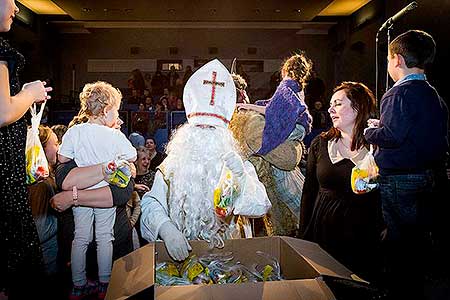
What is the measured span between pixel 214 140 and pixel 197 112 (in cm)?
12

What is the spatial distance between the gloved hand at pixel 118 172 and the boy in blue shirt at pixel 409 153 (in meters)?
1.17

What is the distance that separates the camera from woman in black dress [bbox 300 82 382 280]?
2012 mm

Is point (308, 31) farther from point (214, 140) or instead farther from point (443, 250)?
point (214, 140)

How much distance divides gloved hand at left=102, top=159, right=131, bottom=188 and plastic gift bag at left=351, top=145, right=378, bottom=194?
1.02 metres

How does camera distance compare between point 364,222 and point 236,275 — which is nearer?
point 236,275

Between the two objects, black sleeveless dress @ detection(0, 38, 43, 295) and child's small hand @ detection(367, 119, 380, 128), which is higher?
child's small hand @ detection(367, 119, 380, 128)

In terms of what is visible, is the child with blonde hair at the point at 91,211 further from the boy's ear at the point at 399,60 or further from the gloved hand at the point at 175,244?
the boy's ear at the point at 399,60

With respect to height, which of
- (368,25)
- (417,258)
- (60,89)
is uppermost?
(368,25)

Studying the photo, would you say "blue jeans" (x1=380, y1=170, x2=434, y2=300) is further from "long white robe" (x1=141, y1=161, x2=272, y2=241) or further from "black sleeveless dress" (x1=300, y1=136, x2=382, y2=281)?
"long white robe" (x1=141, y1=161, x2=272, y2=241)

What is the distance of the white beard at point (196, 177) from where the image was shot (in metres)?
1.59

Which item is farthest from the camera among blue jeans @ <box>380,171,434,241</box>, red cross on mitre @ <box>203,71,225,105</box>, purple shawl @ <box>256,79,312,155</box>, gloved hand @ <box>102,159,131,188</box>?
purple shawl @ <box>256,79,312,155</box>

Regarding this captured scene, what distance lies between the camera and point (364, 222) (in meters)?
2.00

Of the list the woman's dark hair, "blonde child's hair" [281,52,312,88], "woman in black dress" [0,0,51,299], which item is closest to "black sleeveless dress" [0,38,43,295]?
"woman in black dress" [0,0,51,299]

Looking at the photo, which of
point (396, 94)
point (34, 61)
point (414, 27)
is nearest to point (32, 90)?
point (396, 94)
